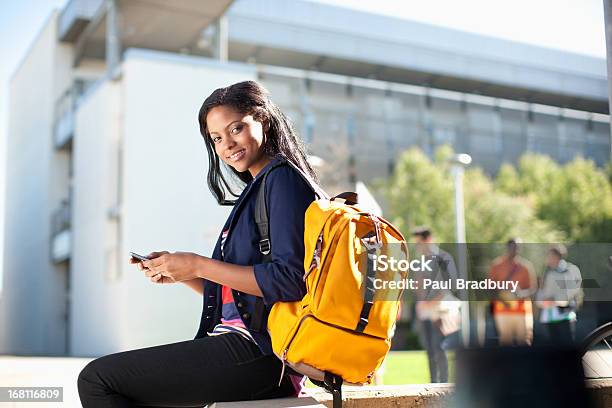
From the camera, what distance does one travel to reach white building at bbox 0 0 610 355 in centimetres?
1570

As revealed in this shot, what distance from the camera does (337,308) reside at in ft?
6.01

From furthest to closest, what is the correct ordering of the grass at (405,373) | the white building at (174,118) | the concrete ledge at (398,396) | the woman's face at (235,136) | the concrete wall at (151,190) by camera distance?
the white building at (174,118), the concrete wall at (151,190), the grass at (405,373), the concrete ledge at (398,396), the woman's face at (235,136)

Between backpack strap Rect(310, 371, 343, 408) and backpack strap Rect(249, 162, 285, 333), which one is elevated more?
backpack strap Rect(249, 162, 285, 333)

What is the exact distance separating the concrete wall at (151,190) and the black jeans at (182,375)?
44.1 feet

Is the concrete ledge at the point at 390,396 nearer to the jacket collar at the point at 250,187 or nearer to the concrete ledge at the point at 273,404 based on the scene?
the concrete ledge at the point at 273,404

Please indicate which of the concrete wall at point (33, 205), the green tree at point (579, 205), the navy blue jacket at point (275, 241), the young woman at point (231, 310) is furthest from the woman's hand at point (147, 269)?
the green tree at point (579, 205)

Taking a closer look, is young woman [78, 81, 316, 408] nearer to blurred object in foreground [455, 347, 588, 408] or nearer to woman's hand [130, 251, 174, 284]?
woman's hand [130, 251, 174, 284]

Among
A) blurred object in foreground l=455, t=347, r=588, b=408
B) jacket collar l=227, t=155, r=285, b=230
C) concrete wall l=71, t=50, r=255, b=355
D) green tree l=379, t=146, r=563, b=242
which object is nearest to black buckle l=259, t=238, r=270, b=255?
jacket collar l=227, t=155, r=285, b=230

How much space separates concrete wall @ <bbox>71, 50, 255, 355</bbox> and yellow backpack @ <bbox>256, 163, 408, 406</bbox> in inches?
534

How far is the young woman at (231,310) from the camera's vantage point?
1.87m

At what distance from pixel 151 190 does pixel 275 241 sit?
14074 mm

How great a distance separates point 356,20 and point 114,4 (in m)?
15.0

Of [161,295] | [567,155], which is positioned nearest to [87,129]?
[161,295]

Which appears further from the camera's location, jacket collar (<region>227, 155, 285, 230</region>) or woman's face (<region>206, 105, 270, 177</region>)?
woman's face (<region>206, 105, 270, 177</region>)
